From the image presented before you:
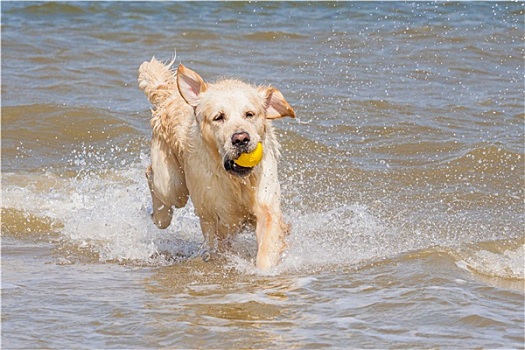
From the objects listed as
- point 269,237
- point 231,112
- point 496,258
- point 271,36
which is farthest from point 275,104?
point 271,36

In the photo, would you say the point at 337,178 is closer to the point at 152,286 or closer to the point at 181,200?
the point at 181,200

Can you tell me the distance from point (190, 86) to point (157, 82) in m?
1.18

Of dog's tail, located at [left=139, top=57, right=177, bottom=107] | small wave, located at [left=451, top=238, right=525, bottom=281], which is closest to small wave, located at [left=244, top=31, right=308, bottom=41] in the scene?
dog's tail, located at [left=139, top=57, right=177, bottom=107]

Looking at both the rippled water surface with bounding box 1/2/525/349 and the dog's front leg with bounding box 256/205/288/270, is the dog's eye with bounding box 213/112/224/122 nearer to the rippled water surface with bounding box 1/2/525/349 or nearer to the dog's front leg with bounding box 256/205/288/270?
the dog's front leg with bounding box 256/205/288/270

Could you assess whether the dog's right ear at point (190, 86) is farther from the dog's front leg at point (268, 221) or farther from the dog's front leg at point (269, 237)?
the dog's front leg at point (269, 237)

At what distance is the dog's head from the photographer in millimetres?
6164

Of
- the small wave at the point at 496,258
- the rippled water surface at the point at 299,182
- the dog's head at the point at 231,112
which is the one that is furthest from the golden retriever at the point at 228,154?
the small wave at the point at 496,258

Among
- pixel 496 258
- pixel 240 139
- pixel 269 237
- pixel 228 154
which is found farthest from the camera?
pixel 496 258

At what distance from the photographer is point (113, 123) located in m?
12.1

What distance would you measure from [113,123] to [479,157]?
480 centimetres

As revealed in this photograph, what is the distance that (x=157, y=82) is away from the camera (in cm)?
782

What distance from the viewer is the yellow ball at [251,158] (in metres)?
6.18

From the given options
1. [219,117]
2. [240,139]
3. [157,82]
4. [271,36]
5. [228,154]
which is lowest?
[228,154]

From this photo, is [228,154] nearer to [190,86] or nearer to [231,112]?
[231,112]
